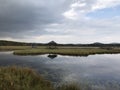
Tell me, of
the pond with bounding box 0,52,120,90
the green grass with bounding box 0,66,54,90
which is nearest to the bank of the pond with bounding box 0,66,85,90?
the green grass with bounding box 0,66,54,90

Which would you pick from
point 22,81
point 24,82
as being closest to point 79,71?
point 22,81

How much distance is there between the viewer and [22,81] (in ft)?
48.4

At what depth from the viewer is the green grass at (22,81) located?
13.0 metres

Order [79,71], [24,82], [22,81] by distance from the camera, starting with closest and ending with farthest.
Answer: [24,82] → [22,81] → [79,71]

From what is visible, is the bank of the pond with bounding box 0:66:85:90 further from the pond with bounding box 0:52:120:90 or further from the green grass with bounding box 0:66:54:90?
the pond with bounding box 0:52:120:90

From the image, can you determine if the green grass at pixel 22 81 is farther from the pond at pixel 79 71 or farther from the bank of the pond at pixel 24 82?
the pond at pixel 79 71

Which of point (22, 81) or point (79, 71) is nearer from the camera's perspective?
point (22, 81)

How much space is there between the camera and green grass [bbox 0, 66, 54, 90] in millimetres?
12953

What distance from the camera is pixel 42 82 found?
15.8 metres

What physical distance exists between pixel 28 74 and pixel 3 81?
147 inches

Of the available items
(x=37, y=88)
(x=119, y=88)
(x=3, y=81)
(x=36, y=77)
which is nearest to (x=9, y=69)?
(x=36, y=77)

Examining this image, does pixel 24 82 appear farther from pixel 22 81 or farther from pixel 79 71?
pixel 79 71

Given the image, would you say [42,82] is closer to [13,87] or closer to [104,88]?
[13,87]

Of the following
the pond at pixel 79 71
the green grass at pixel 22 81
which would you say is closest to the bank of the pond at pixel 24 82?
the green grass at pixel 22 81
